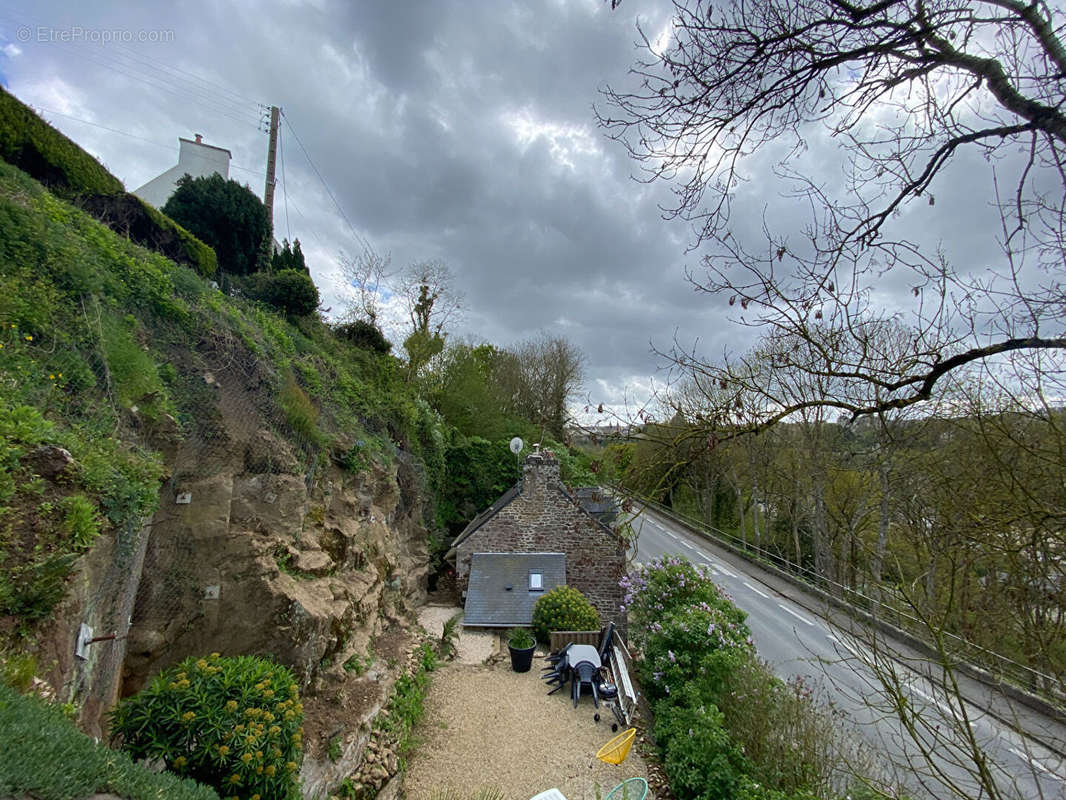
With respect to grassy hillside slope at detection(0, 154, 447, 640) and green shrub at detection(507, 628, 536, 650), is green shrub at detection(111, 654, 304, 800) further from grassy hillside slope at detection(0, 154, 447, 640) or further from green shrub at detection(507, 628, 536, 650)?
green shrub at detection(507, 628, 536, 650)

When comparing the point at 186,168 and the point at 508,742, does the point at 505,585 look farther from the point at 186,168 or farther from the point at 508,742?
the point at 186,168

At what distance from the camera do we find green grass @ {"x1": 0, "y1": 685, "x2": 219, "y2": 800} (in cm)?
212

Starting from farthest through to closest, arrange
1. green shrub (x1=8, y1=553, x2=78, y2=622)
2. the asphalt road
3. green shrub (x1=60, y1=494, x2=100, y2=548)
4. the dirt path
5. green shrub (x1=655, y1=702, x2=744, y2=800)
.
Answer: the dirt path
green shrub (x1=655, y1=702, x2=744, y2=800)
the asphalt road
green shrub (x1=60, y1=494, x2=100, y2=548)
green shrub (x1=8, y1=553, x2=78, y2=622)

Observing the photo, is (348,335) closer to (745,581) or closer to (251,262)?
(251,262)

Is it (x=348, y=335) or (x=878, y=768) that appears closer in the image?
(x=878, y=768)

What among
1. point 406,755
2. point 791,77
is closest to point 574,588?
point 406,755

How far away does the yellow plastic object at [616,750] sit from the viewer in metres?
6.73

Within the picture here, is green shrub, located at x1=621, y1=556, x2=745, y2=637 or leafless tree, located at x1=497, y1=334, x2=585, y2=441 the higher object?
leafless tree, located at x1=497, y1=334, x2=585, y2=441

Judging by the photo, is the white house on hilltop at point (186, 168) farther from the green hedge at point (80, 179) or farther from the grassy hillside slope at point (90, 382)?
the grassy hillside slope at point (90, 382)

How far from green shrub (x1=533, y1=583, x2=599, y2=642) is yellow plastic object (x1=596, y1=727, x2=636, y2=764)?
352 centimetres

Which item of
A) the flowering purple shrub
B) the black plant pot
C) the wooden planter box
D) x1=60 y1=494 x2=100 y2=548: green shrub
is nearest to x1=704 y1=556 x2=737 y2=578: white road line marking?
the wooden planter box

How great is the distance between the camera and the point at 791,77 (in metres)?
2.68

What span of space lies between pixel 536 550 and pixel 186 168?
61.5ft

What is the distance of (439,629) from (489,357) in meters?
18.2
